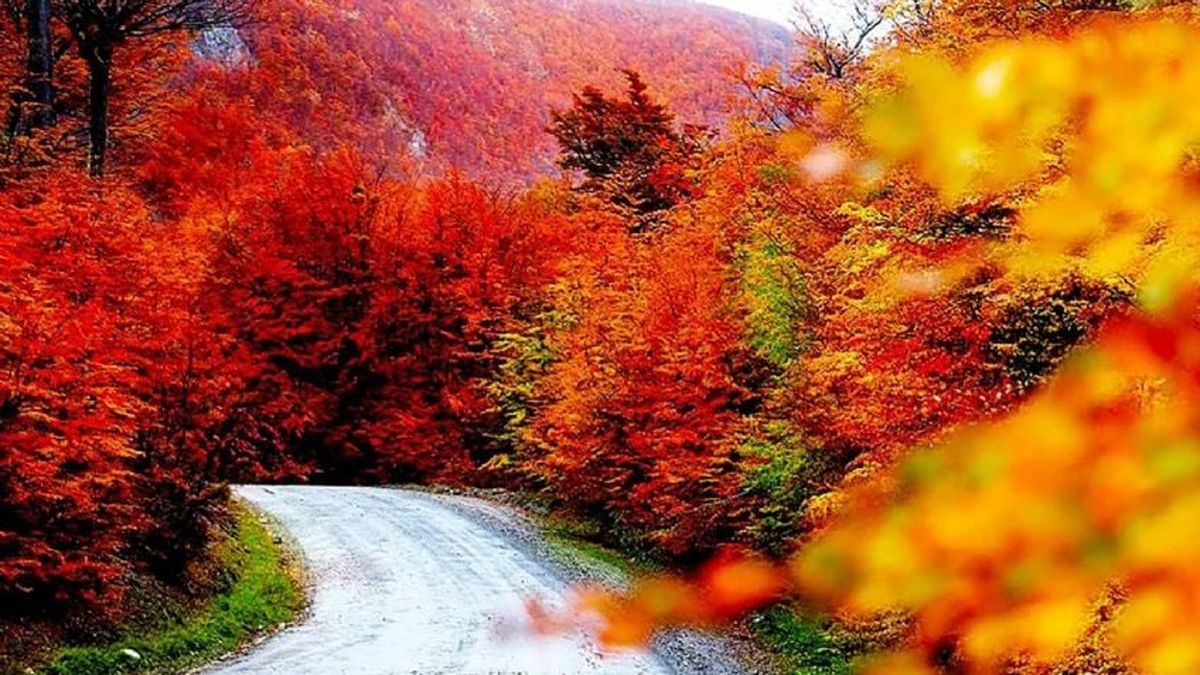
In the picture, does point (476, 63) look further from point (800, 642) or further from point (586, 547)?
point (800, 642)

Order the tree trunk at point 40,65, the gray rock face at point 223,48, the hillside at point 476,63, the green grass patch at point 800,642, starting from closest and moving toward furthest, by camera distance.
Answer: the green grass patch at point 800,642
the tree trunk at point 40,65
the gray rock face at point 223,48
the hillside at point 476,63

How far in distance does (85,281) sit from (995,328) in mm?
8561

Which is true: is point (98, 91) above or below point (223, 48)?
below

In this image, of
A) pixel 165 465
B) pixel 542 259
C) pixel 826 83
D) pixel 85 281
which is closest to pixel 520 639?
pixel 165 465

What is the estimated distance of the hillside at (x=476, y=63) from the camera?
65.6 meters

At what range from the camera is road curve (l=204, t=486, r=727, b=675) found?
1028cm

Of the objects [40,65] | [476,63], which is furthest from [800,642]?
[476,63]

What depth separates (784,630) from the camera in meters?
12.0

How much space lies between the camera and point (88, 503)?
917cm

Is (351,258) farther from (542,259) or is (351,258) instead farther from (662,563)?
(662,563)

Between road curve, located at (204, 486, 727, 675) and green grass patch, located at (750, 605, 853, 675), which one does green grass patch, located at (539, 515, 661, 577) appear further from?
green grass patch, located at (750, 605, 853, 675)

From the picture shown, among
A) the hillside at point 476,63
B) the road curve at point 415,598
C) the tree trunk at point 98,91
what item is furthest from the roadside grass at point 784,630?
the hillside at point 476,63

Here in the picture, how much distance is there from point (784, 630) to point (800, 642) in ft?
1.79

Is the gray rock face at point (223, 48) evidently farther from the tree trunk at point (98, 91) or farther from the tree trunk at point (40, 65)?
the tree trunk at point (40, 65)
